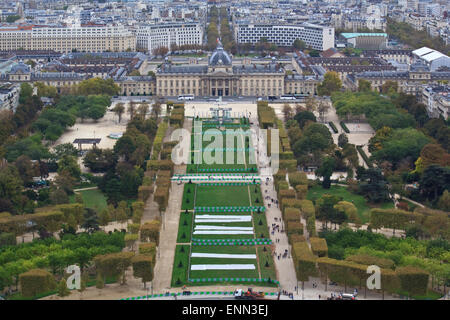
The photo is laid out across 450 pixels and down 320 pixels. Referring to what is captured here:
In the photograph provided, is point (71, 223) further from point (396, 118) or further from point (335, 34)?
point (335, 34)

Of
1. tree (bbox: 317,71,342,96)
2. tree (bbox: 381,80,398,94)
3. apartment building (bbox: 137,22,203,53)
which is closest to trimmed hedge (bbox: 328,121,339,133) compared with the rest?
tree (bbox: 317,71,342,96)

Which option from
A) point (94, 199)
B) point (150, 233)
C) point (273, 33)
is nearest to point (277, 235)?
point (150, 233)

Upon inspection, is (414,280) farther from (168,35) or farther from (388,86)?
(168,35)

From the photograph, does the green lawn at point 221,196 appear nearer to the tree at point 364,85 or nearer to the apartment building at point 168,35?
the tree at point 364,85

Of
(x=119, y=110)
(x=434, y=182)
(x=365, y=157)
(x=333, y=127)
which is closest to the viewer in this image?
(x=434, y=182)

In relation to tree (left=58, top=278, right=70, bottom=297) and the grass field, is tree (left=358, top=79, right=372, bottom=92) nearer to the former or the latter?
the grass field
